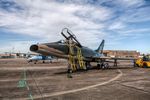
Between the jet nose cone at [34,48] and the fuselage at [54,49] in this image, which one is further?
the fuselage at [54,49]

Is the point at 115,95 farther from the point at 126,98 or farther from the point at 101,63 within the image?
the point at 101,63

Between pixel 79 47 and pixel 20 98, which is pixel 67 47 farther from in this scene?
pixel 20 98

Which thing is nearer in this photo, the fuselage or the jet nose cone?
the jet nose cone

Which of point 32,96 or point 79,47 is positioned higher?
point 79,47

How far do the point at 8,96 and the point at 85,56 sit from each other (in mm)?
16101

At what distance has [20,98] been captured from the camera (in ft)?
24.8

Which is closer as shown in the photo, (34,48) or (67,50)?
(34,48)

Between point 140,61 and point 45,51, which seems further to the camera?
point 140,61

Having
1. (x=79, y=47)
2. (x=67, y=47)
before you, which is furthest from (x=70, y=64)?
(x=79, y=47)

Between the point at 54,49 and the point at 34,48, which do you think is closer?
the point at 34,48

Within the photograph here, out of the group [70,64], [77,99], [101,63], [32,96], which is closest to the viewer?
[77,99]

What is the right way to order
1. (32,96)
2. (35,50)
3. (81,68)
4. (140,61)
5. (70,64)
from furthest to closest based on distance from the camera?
(140,61)
(81,68)
(70,64)
(35,50)
(32,96)

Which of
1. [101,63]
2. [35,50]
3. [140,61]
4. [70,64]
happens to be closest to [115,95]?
[35,50]

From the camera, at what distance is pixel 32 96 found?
25.9ft
